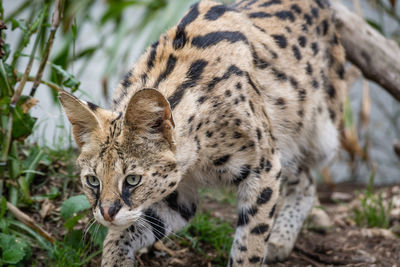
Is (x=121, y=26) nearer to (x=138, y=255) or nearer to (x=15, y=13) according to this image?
(x=15, y=13)

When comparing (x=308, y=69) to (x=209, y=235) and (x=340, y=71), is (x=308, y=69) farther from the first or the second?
(x=209, y=235)

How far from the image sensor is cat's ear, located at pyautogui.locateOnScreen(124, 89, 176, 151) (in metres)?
2.69

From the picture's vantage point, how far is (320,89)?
14.8ft

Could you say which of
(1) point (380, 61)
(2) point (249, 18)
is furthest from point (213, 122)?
(1) point (380, 61)

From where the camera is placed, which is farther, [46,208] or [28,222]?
[46,208]

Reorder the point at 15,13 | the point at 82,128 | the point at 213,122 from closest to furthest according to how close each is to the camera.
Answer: the point at 82,128
the point at 213,122
the point at 15,13

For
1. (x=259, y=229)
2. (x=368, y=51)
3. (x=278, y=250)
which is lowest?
(x=278, y=250)

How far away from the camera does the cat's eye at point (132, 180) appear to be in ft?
9.27

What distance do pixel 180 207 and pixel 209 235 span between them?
29.2 inches

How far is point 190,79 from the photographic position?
128 inches

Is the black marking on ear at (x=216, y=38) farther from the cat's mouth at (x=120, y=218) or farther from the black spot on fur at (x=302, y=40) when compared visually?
the cat's mouth at (x=120, y=218)

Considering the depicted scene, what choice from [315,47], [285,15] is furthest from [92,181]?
[315,47]

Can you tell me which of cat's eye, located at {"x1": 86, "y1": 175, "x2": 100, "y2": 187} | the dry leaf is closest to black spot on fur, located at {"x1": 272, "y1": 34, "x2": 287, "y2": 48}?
cat's eye, located at {"x1": 86, "y1": 175, "x2": 100, "y2": 187}

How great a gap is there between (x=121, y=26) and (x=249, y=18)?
282 cm
